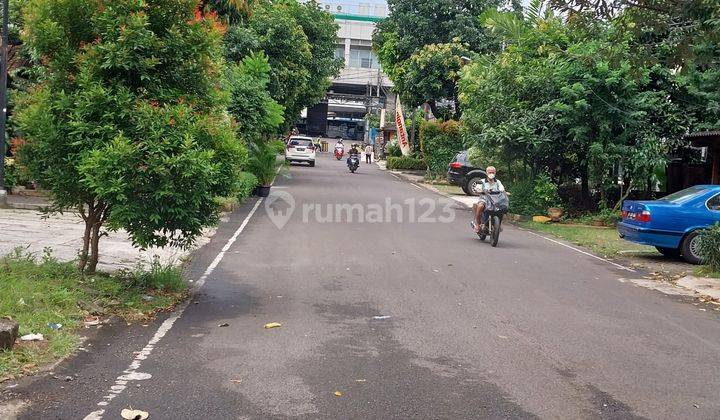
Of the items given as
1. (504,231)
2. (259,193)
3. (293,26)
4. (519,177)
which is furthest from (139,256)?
(293,26)

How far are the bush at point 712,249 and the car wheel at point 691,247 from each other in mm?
1180

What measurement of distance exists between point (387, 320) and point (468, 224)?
12.2m

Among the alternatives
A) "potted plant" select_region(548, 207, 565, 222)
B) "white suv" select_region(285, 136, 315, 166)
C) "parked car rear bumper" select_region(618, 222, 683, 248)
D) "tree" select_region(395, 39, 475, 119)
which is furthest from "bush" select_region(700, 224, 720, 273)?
"white suv" select_region(285, 136, 315, 166)

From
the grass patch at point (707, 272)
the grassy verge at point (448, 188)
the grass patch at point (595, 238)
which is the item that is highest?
the grassy verge at point (448, 188)

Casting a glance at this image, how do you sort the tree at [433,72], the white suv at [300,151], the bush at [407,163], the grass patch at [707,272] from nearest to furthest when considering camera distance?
the grass patch at [707,272] < the tree at [433,72] < the white suv at [300,151] < the bush at [407,163]

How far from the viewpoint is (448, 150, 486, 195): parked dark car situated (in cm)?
3075

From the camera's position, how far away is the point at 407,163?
48531 millimetres

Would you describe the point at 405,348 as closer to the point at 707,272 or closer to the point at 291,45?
the point at 707,272

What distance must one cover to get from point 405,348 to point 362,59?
81.2 metres

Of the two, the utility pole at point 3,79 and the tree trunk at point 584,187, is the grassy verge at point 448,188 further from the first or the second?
the utility pole at point 3,79

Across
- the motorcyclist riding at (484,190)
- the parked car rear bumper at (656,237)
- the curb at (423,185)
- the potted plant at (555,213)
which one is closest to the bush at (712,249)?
the parked car rear bumper at (656,237)

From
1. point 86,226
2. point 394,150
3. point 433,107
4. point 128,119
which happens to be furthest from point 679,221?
point 394,150

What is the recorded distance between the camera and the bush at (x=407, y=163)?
1890 inches

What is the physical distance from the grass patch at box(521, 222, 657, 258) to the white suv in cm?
2709
